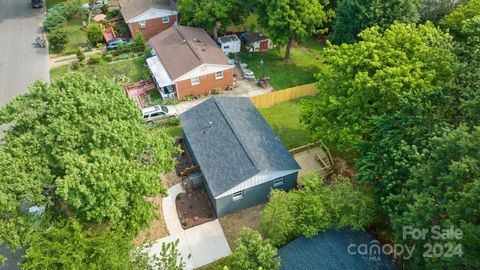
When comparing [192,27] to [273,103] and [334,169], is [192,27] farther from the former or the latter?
[334,169]

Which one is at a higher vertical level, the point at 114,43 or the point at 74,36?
the point at 114,43

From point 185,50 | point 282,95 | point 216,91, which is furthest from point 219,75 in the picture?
point 282,95

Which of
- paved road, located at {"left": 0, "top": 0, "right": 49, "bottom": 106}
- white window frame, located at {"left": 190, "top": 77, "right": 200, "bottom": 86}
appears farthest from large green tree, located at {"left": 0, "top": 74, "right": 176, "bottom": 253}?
paved road, located at {"left": 0, "top": 0, "right": 49, "bottom": 106}

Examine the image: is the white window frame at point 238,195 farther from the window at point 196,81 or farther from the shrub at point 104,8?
the shrub at point 104,8

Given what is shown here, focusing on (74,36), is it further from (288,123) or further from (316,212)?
(316,212)

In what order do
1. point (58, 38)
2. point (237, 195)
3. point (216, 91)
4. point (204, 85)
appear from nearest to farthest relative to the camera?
point (237, 195)
point (204, 85)
point (216, 91)
point (58, 38)

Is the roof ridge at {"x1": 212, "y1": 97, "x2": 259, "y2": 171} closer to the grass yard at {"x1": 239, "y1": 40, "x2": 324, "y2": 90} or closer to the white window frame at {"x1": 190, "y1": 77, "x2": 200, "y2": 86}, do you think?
the white window frame at {"x1": 190, "y1": 77, "x2": 200, "y2": 86}

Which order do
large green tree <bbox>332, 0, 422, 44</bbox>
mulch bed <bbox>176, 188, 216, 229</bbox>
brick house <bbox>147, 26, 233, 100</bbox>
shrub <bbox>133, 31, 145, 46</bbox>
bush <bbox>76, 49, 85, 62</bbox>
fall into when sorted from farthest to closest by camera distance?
1. shrub <bbox>133, 31, 145, 46</bbox>
2. bush <bbox>76, 49, 85, 62</bbox>
3. brick house <bbox>147, 26, 233, 100</bbox>
4. large green tree <bbox>332, 0, 422, 44</bbox>
5. mulch bed <bbox>176, 188, 216, 229</bbox>

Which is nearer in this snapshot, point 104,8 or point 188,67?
point 188,67
